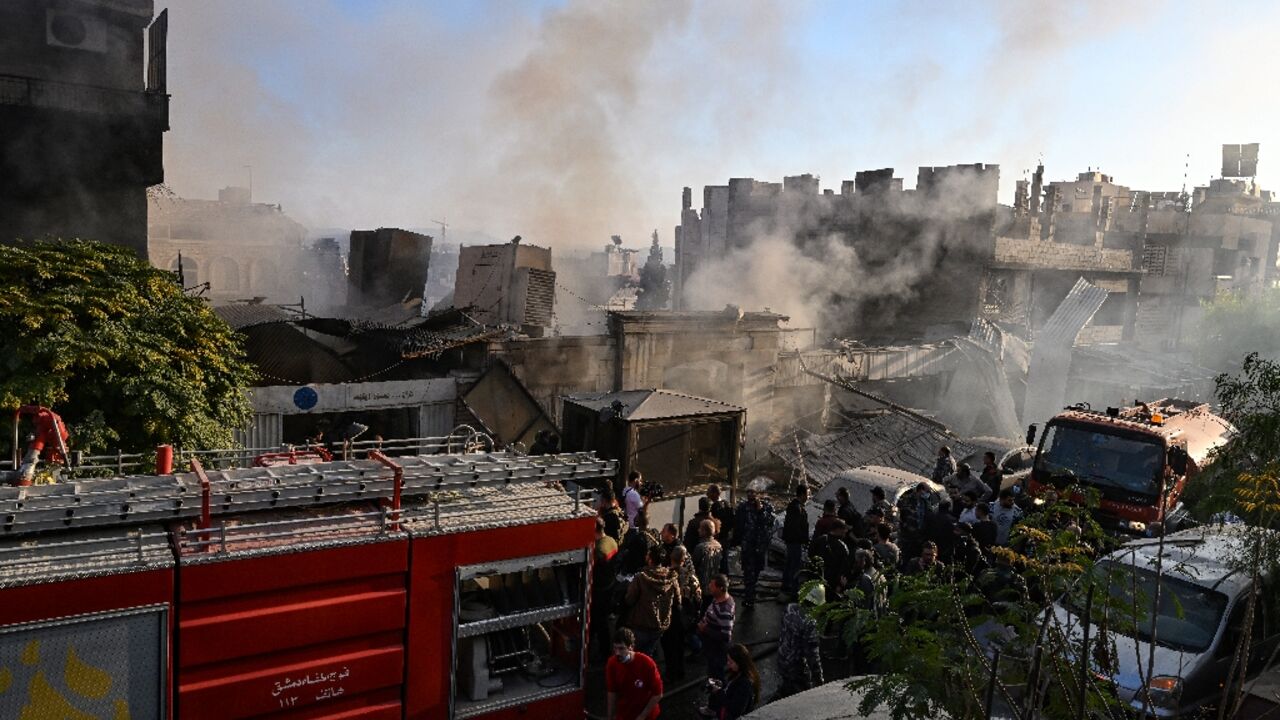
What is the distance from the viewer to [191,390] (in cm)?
896

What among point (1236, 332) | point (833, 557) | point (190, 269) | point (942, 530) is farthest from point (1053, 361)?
point (190, 269)

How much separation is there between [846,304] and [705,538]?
89.6 feet

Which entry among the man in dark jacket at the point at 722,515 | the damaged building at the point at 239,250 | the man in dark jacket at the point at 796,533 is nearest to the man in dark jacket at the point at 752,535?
the man in dark jacket at the point at 796,533

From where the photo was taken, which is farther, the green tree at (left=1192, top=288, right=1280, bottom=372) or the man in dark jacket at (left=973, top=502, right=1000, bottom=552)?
the green tree at (left=1192, top=288, right=1280, bottom=372)

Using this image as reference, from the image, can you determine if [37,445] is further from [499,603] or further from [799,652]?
[799,652]

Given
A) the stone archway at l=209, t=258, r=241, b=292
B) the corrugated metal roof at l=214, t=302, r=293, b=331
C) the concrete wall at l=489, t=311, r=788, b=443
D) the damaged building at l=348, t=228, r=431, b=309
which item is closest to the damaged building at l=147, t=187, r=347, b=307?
the stone archway at l=209, t=258, r=241, b=292

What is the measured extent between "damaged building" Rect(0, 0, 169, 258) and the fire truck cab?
737 inches

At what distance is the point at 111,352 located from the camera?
8461 mm

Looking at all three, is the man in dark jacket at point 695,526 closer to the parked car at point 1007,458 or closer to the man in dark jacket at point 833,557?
the man in dark jacket at point 833,557

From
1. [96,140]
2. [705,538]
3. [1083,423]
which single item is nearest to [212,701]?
[705,538]

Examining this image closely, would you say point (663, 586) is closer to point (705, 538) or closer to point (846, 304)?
point (705, 538)

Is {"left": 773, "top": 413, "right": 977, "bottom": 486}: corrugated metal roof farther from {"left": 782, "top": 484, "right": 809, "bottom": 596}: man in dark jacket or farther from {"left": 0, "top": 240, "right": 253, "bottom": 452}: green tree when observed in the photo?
{"left": 0, "top": 240, "right": 253, "bottom": 452}: green tree

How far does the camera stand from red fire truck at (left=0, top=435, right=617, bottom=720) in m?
4.58

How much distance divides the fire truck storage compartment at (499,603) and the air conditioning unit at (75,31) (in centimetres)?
1818
